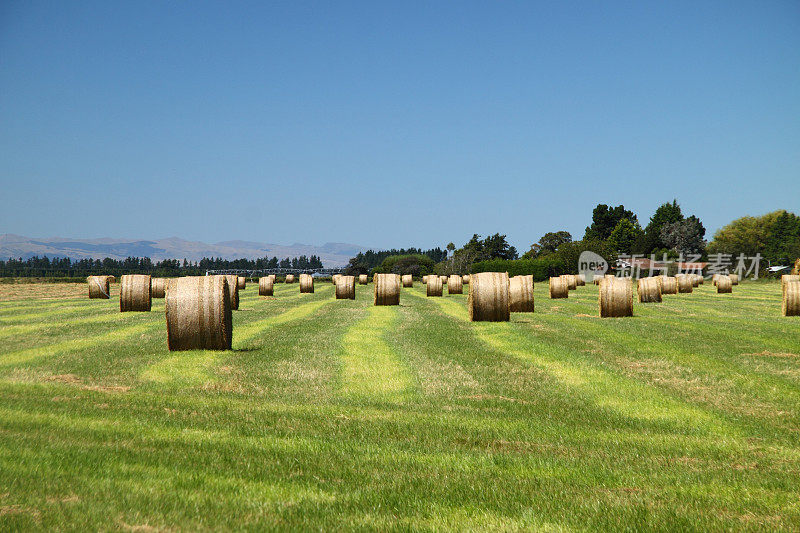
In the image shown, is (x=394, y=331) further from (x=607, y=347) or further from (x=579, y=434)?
(x=579, y=434)

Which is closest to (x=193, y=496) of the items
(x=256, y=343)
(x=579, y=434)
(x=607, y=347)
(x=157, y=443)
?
(x=157, y=443)

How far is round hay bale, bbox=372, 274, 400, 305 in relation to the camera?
39281 millimetres

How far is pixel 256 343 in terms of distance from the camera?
2080 centimetres

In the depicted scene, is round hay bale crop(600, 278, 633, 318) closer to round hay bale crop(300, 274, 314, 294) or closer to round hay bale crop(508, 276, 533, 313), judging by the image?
round hay bale crop(508, 276, 533, 313)

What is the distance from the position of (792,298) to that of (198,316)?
99.7ft

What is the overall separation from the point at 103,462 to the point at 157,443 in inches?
46.1

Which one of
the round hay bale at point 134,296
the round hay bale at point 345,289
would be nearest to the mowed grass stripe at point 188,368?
the round hay bale at point 134,296

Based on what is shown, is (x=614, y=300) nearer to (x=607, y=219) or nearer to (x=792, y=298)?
(x=792, y=298)

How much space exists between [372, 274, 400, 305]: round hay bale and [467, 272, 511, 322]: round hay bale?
509 inches

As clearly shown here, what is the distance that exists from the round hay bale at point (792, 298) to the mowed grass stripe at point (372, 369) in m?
22.5

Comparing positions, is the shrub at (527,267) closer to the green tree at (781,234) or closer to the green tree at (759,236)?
the green tree at (759,236)

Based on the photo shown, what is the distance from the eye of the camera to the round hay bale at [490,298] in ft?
87.2

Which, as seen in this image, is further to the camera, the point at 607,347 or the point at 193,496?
the point at 607,347

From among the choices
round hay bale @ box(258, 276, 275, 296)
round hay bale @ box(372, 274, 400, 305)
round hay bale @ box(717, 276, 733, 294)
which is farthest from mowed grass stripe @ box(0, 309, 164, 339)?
round hay bale @ box(717, 276, 733, 294)
